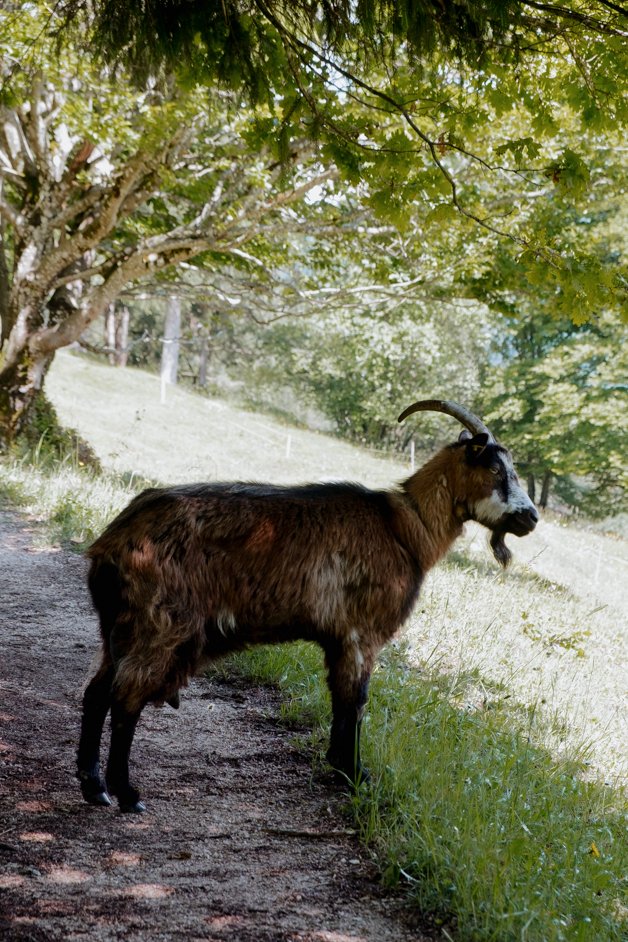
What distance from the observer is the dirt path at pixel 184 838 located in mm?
2857

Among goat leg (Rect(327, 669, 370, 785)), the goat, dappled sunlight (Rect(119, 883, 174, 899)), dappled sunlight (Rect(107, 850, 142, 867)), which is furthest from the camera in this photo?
goat leg (Rect(327, 669, 370, 785))

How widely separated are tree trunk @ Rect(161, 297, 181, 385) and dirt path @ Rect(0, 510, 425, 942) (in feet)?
84.2

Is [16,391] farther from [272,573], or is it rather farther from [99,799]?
[99,799]

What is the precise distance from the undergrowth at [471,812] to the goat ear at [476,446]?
155 cm

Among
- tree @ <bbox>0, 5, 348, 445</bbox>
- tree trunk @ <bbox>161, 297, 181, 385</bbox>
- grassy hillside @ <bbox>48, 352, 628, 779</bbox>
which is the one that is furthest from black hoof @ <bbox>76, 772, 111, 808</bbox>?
tree trunk @ <bbox>161, 297, 181, 385</bbox>

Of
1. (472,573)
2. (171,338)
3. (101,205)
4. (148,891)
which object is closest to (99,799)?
(148,891)

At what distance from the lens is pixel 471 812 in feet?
11.8

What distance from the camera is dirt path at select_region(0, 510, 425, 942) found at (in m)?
2.86

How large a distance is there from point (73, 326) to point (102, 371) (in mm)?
22810

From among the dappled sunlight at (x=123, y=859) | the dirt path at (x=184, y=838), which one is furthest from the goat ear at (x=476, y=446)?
the dappled sunlight at (x=123, y=859)

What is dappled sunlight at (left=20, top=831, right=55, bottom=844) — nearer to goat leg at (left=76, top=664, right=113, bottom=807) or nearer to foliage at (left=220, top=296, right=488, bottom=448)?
goat leg at (left=76, top=664, right=113, bottom=807)

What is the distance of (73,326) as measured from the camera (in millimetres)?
12055

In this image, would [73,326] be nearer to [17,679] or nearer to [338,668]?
[17,679]

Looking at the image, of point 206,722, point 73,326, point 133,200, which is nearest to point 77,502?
point 73,326
